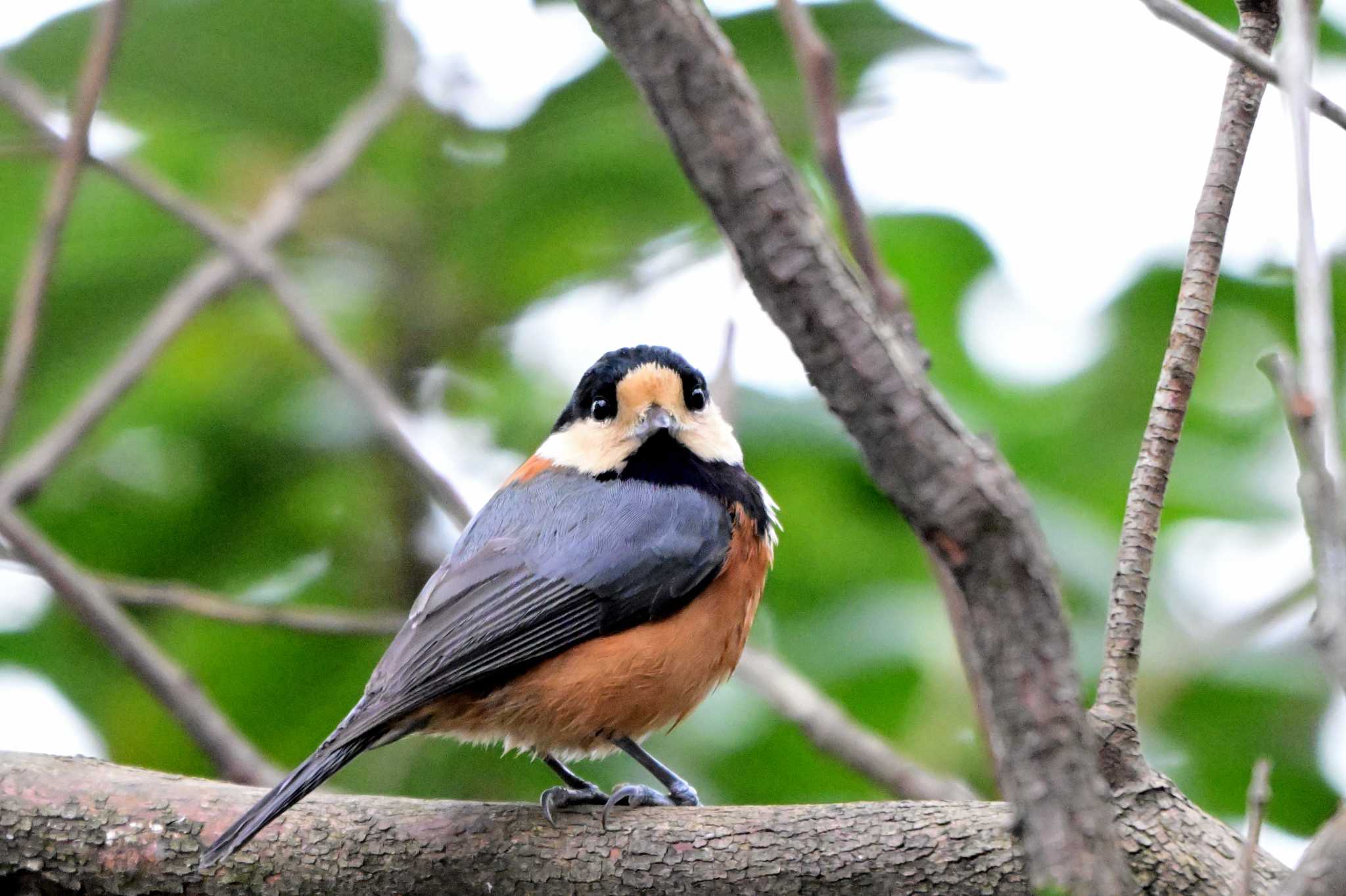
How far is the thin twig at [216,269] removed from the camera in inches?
164

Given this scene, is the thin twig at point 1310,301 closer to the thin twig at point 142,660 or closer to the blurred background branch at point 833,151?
the blurred background branch at point 833,151

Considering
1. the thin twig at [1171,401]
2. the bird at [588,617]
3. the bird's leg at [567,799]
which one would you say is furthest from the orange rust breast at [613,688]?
the thin twig at [1171,401]

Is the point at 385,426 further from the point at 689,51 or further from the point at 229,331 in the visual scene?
the point at 689,51

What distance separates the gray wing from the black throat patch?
0.06m

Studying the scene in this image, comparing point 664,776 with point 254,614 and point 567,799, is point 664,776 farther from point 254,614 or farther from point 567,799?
point 254,614

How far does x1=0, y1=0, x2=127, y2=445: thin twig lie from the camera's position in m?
3.93

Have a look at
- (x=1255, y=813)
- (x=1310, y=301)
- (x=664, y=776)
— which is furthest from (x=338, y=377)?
(x=1310, y=301)

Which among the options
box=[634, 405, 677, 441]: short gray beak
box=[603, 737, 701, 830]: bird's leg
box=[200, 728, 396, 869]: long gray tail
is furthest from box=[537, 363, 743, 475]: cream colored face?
box=[200, 728, 396, 869]: long gray tail

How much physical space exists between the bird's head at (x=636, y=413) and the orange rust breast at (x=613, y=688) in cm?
55

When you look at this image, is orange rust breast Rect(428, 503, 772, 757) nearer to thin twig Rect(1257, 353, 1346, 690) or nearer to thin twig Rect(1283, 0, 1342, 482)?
thin twig Rect(1283, 0, 1342, 482)

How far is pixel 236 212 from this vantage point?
5605 millimetres

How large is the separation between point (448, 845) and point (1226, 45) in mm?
2172

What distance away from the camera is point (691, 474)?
13.4 feet

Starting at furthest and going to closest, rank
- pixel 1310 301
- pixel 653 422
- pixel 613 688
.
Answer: pixel 653 422
pixel 613 688
pixel 1310 301
